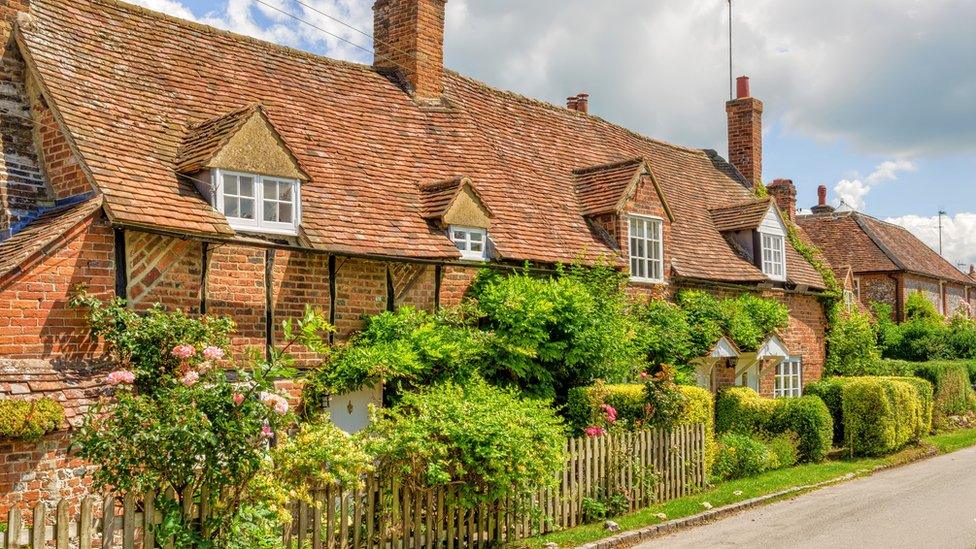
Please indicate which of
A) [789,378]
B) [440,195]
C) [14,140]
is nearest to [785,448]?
[789,378]

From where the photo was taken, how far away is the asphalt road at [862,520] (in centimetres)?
1210

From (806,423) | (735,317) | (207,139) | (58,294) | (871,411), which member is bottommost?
(806,423)

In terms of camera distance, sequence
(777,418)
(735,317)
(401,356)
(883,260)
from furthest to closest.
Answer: (883,260)
(735,317)
(777,418)
(401,356)

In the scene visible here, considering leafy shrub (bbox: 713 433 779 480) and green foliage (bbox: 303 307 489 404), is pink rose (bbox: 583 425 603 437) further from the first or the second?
leafy shrub (bbox: 713 433 779 480)

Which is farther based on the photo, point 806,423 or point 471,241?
point 806,423

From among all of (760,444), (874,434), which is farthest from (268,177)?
(874,434)

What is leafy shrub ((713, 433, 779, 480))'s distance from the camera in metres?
17.3

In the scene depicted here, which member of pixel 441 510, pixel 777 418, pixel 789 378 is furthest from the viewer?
pixel 789 378

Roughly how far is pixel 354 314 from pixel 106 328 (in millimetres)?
4312

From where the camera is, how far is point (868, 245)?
143 ft

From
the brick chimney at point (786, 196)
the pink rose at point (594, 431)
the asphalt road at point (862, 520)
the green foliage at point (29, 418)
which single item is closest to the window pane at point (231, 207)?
the green foliage at point (29, 418)

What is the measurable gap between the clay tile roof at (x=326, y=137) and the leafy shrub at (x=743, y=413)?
3845 mm

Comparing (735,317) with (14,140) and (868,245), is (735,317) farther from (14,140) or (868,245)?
(868,245)

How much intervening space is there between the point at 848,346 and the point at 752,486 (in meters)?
14.1
